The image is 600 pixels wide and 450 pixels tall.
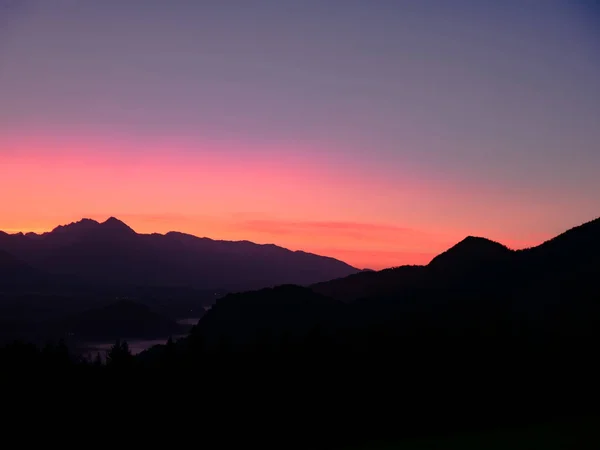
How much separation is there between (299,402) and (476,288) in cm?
6426

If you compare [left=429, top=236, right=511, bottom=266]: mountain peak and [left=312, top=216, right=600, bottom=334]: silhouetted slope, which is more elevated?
[left=429, top=236, right=511, bottom=266]: mountain peak

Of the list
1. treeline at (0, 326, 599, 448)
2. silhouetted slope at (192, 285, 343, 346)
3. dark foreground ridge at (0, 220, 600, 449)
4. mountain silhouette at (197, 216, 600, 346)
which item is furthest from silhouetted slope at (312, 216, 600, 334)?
silhouetted slope at (192, 285, 343, 346)

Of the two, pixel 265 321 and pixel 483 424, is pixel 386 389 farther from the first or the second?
pixel 265 321

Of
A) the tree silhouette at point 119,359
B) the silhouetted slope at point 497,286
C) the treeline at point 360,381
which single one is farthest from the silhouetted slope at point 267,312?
the tree silhouette at point 119,359

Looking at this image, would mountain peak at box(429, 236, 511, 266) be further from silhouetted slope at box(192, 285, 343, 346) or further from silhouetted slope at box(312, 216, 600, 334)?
silhouetted slope at box(192, 285, 343, 346)

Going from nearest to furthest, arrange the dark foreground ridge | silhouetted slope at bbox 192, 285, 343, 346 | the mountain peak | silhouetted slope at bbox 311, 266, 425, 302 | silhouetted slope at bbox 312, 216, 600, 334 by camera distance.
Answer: the dark foreground ridge
silhouetted slope at bbox 312, 216, 600, 334
silhouetted slope at bbox 192, 285, 343, 346
the mountain peak
silhouetted slope at bbox 311, 266, 425, 302

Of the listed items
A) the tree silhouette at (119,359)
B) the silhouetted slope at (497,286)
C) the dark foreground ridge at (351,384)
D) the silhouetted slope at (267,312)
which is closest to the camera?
the dark foreground ridge at (351,384)

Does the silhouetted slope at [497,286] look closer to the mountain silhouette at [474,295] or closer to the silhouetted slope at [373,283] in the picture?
the silhouetted slope at [373,283]

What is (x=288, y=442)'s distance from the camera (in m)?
32.0

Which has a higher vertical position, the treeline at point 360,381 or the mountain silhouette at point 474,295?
the mountain silhouette at point 474,295

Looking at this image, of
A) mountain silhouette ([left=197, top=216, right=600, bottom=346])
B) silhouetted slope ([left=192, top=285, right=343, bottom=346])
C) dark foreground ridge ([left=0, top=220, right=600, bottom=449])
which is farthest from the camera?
silhouetted slope ([left=192, top=285, right=343, bottom=346])

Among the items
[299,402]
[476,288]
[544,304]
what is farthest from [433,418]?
[476,288]

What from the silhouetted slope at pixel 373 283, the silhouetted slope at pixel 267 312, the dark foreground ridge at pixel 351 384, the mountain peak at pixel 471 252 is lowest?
the dark foreground ridge at pixel 351 384

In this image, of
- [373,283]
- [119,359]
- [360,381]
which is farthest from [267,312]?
[119,359]
